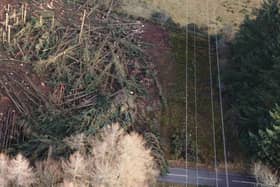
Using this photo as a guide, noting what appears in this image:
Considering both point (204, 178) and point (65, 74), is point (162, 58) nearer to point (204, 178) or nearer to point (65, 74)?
point (65, 74)

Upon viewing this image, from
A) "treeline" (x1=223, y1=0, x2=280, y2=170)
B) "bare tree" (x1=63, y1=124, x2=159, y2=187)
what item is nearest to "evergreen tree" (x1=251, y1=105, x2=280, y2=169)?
"treeline" (x1=223, y1=0, x2=280, y2=170)

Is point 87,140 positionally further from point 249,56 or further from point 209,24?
point 209,24

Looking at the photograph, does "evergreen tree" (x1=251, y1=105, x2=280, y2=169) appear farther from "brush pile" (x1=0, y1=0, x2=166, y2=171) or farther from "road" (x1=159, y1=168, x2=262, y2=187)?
"brush pile" (x1=0, y1=0, x2=166, y2=171)

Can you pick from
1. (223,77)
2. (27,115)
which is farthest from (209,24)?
(27,115)

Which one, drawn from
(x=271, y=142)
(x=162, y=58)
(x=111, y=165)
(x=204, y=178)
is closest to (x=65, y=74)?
(x=162, y=58)

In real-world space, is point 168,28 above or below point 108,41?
above

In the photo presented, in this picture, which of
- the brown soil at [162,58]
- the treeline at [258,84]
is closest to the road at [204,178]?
the treeline at [258,84]
